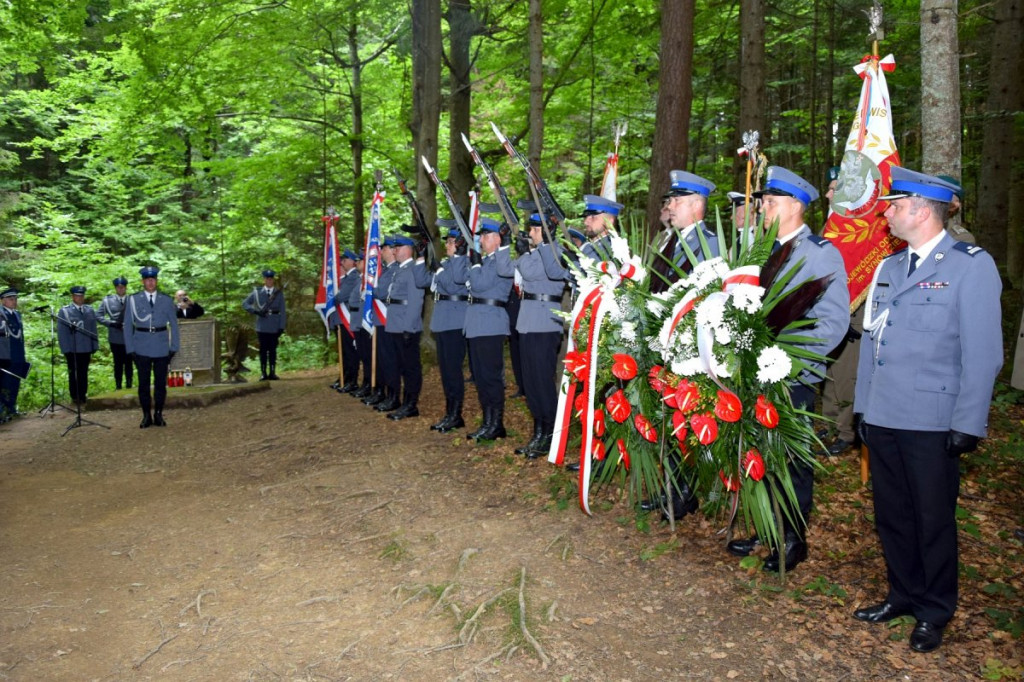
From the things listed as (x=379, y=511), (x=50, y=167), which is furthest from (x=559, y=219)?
(x=50, y=167)

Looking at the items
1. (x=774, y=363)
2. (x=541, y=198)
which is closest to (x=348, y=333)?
(x=541, y=198)

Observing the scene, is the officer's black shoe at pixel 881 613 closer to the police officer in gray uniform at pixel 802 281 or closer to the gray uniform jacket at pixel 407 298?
the police officer in gray uniform at pixel 802 281

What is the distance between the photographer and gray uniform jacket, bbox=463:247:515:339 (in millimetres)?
8312

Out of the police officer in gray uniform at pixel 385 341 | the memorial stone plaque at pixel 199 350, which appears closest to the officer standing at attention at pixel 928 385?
the police officer in gray uniform at pixel 385 341

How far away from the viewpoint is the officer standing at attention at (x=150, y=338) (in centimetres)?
1070

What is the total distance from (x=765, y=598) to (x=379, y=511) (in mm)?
3117

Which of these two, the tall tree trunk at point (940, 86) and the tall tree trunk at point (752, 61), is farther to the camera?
the tall tree trunk at point (752, 61)

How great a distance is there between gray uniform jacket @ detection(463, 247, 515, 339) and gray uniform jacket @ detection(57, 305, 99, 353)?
845 centimetres

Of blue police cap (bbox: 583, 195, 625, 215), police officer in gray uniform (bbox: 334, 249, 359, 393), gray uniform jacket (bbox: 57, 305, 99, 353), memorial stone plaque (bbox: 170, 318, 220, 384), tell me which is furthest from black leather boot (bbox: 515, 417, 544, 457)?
gray uniform jacket (bbox: 57, 305, 99, 353)

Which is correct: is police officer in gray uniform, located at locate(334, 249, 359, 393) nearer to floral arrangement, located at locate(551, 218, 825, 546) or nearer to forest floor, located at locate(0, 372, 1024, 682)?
forest floor, located at locate(0, 372, 1024, 682)

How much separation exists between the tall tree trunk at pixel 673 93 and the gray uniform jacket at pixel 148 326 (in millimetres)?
6699

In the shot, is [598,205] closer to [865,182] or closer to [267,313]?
[865,182]

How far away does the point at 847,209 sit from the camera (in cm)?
629

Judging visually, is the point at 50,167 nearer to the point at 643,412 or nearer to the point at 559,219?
the point at 559,219
